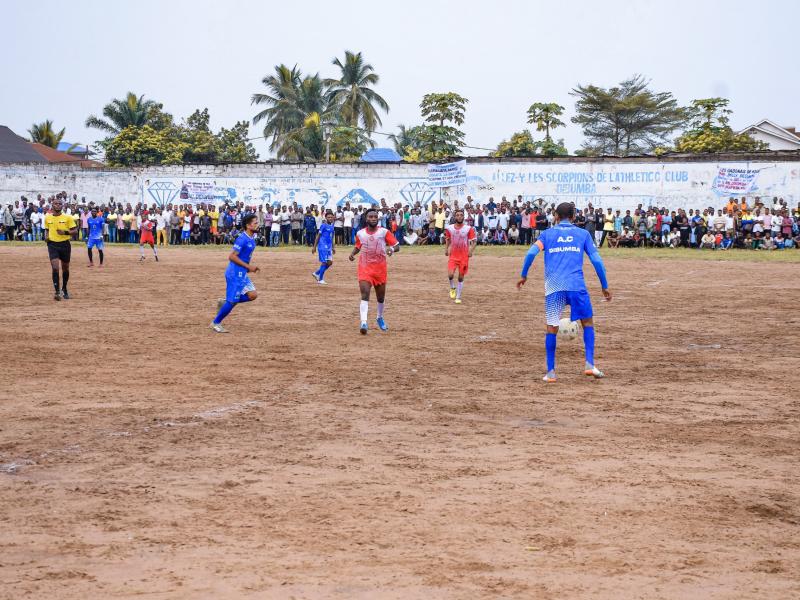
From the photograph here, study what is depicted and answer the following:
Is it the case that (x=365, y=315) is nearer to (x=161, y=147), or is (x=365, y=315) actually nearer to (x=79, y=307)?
(x=79, y=307)

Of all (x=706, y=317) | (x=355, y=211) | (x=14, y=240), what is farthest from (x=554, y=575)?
(x=14, y=240)

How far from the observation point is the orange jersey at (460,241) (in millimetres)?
20328

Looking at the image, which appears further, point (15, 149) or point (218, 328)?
point (15, 149)

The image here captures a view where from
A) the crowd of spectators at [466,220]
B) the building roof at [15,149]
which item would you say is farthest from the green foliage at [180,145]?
the crowd of spectators at [466,220]

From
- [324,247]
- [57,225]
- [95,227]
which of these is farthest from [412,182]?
[57,225]

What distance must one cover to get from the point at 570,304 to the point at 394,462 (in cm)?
454

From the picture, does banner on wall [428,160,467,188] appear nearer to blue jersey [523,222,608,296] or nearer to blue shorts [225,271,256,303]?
blue shorts [225,271,256,303]

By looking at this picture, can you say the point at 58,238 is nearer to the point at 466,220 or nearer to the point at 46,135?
the point at 466,220

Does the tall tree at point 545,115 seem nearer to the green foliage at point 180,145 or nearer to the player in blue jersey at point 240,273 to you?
the green foliage at point 180,145

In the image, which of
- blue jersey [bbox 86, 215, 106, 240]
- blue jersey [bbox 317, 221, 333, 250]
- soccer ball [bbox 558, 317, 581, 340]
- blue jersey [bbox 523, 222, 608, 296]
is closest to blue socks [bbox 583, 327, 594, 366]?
soccer ball [bbox 558, 317, 581, 340]

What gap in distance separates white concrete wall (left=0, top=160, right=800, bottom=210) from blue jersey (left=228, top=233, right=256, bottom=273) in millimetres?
32223

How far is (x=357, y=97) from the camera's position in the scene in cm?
6644

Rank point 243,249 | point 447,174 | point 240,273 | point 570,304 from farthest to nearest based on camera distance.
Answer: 1. point 447,174
2. point 240,273
3. point 243,249
4. point 570,304

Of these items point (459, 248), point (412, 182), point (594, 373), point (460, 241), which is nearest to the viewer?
point (594, 373)
